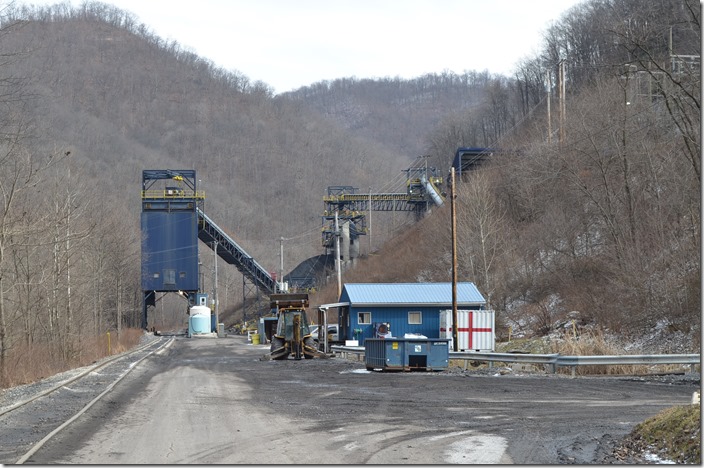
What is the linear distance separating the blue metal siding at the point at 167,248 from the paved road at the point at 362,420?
59.8 m

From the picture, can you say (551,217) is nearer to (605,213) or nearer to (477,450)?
(605,213)

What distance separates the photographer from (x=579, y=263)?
161ft

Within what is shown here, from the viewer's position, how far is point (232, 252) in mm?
90062

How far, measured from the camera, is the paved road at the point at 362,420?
39.0ft

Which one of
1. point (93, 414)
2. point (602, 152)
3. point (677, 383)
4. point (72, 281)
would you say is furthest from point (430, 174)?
point (93, 414)

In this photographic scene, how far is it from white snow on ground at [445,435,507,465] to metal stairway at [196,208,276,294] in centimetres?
7534

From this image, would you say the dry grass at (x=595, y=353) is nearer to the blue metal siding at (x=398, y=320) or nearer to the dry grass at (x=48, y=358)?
the blue metal siding at (x=398, y=320)

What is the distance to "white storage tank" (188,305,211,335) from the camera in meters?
83.9

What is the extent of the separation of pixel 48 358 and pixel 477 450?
31.5 meters

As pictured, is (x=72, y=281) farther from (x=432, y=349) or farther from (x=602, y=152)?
(x=602, y=152)

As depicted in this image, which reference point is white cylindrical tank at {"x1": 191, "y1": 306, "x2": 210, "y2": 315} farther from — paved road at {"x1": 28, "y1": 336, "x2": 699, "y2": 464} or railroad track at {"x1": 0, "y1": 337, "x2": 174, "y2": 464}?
paved road at {"x1": 28, "y1": 336, "x2": 699, "y2": 464}

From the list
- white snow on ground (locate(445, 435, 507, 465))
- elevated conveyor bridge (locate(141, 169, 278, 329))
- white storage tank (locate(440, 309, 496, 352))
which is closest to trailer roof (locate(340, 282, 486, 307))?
white storage tank (locate(440, 309, 496, 352))

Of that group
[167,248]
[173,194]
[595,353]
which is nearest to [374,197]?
[173,194]

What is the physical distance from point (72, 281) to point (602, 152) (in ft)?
110
